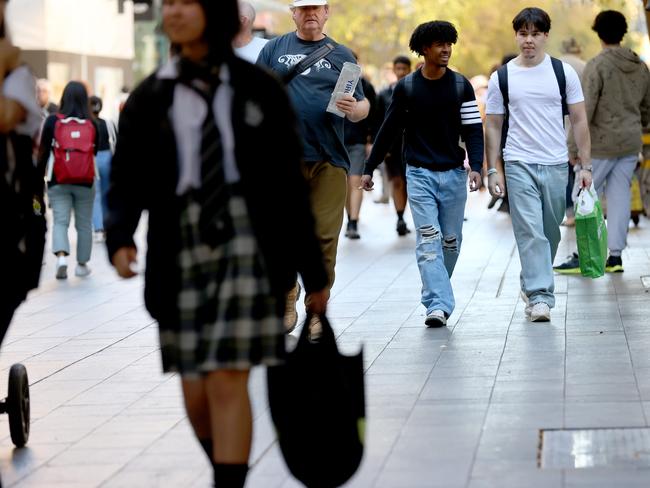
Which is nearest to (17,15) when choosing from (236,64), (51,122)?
(51,122)

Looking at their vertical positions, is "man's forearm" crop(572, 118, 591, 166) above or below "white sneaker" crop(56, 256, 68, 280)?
above

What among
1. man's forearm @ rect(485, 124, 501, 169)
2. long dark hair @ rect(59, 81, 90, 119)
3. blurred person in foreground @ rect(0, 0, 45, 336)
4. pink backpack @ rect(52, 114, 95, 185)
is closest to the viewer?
blurred person in foreground @ rect(0, 0, 45, 336)

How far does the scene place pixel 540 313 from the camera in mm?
10219

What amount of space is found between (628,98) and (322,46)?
4.04 m

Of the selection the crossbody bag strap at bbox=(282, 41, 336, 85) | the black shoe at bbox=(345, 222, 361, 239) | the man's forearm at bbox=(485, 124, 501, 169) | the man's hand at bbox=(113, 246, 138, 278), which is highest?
the crossbody bag strap at bbox=(282, 41, 336, 85)

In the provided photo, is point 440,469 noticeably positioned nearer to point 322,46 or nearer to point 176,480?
point 176,480

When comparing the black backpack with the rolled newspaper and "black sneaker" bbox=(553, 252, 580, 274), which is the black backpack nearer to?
the rolled newspaper

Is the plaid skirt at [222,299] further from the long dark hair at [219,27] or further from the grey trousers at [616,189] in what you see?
the grey trousers at [616,189]

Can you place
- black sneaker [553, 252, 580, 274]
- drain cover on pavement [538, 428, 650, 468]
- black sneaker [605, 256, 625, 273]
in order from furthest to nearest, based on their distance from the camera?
black sneaker [553, 252, 580, 274]
black sneaker [605, 256, 625, 273]
drain cover on pavement [538, 428, 650, 468]

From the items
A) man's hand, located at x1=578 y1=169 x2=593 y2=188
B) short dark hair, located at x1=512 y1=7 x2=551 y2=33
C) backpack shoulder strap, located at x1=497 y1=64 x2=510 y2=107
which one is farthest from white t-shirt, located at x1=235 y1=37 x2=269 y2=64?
man's hand, located at x1=578 y1=169 x2=593 y2=188

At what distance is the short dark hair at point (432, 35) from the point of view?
10117 mm

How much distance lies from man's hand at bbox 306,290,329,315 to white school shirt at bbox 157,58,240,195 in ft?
1.54

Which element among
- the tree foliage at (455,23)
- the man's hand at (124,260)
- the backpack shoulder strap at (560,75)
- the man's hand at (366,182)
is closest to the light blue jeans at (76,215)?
the man's hand at (366,182)

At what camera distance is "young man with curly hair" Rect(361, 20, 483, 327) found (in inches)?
401
